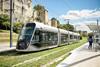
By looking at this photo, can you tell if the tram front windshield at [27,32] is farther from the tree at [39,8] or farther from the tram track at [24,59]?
the tree at [39,8]

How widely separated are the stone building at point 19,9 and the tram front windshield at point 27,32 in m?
50.4

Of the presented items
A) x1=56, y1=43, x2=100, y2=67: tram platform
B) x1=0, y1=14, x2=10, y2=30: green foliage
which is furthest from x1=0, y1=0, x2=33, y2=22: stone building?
x1=56, y1=43, x2=100, y2=67: tram platform

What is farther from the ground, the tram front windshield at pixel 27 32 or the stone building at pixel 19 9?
the stone building at pixel 19 9

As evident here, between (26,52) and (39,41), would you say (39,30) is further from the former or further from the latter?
(26,52)

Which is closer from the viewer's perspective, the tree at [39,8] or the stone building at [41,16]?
the stone building at [41,16]

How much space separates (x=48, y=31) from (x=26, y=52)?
4.30 m

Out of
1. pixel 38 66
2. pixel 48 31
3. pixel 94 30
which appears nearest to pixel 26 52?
pixel 48 31

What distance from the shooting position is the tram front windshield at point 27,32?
21639 millimetres

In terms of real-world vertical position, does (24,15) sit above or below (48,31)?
above

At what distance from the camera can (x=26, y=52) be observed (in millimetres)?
23125

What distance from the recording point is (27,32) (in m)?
22.0

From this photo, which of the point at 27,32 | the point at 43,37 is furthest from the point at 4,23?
the point at 27,32

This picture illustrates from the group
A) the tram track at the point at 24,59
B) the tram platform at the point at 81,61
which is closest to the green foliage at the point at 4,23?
the tram track at the point at 24,59

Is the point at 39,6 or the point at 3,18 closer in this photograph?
the point at 3,18
